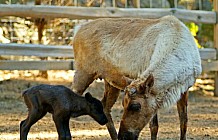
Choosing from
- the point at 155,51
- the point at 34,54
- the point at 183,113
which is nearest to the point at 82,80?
the point at 155,51

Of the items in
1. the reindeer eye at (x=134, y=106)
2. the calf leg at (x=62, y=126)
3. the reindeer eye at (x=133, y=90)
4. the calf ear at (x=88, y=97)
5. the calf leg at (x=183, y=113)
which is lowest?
the calf leg at (x=183, y=113)

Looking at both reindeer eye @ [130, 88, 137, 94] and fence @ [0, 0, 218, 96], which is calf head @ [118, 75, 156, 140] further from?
fence @ [0, 0, 218, 96]

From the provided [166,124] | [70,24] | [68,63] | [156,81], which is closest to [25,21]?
[70,24]

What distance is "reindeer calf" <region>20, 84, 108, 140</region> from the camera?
5125 millimetres

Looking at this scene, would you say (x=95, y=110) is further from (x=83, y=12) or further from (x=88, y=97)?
(x=83, y=12)

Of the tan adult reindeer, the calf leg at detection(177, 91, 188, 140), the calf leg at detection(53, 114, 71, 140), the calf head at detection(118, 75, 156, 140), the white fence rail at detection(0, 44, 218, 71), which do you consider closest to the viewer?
the calf leg at detection(53, 114, 71, 140)

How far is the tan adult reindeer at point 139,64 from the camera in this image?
17.5 feet

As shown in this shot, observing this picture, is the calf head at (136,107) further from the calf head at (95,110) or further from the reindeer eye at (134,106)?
the calf head at (95,110)

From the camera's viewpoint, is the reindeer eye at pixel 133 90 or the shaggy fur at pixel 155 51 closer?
the reindeer eye at pixel 133 90

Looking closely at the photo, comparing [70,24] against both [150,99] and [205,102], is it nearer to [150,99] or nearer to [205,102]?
[205,102]

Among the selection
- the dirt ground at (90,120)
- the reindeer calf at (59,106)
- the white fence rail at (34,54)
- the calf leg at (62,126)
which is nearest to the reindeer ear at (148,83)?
the reindeer calf at (59,106)

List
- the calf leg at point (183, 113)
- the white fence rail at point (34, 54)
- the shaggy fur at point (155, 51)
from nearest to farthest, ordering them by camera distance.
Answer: the shaggy fur at point (155, 51) → the calf leg at point (183, 113) → the white fence rail at point (34, 54)

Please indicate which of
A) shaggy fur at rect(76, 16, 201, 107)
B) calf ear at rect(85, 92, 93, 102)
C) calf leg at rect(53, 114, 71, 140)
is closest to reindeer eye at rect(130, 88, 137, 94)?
shaggy fur at rect(76, 16, 201, 107)

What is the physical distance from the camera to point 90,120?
7.87 metres
